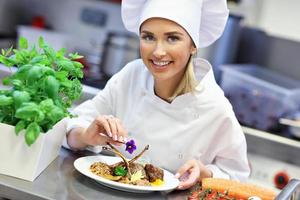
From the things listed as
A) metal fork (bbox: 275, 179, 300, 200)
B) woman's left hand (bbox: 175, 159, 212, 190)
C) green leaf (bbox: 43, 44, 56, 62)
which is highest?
green leaf (bbox: 43, 44, 56, 62)

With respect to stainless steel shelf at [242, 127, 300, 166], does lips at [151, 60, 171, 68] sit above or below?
above

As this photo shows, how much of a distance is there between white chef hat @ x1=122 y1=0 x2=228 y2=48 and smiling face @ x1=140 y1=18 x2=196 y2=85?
0.02 metres

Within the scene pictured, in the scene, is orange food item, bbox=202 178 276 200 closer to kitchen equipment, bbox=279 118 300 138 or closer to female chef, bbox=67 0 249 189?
female chef, bbox=67 0 249 189

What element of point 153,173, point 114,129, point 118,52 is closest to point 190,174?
point 153,173

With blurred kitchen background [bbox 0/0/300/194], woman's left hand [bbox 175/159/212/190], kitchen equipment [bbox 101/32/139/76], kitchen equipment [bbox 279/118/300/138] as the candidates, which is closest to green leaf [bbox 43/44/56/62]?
woman's left hand [bbox 175/159/212/190]

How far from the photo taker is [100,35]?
343cm

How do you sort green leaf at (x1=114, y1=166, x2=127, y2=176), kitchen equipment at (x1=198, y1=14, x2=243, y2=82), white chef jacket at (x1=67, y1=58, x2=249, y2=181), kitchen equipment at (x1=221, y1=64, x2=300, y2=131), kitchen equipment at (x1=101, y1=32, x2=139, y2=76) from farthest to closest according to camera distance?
1. kitchen equipment at (x1=101, y1=32, x2=139, y2=76)
2. kitchen equipment at (x1=198, y1=14, x2=243, y2=82)
3. kitchen equipment at (x1=221, y1=64, x2=300, y2=131)
4. white chef jacket at (x1=67, y1=58, x2=249, y2=181)
5. green leaf at (x1=114, y1=166, x2=127, y2=176)

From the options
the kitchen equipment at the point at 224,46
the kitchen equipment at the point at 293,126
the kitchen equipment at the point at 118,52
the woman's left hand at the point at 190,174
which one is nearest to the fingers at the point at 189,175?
the woman's left hand at the point at 190,174

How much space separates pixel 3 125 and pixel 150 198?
14.5 inches

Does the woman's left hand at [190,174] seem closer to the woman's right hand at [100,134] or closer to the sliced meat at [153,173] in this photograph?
the sliced meat at [153,173]

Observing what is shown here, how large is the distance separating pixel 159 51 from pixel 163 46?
25 millimetres

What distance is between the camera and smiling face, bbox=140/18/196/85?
1408 millimetres

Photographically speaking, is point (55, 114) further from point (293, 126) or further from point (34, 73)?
point (293, 126)

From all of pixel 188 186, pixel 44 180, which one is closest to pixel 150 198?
pixel 188 186
